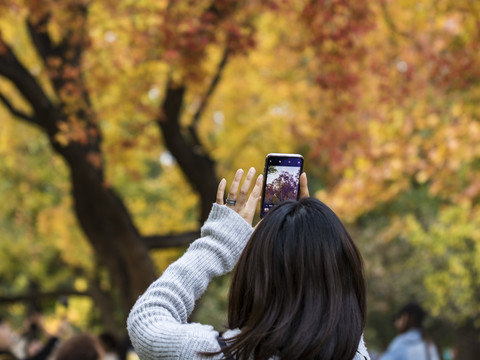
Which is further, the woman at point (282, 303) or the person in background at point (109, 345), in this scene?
the person in background at point (109, 345)

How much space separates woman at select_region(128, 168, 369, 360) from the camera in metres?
1.65

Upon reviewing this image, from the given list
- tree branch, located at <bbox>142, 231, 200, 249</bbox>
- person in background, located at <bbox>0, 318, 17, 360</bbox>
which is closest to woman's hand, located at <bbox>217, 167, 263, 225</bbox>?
person in background, located at <bbox>0, 318, 17, 360</bbox>

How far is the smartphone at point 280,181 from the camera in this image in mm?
2100

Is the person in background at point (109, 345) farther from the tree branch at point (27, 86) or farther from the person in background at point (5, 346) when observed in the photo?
the tree branch at point (27, 86)

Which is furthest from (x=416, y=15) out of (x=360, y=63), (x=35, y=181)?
(x=35, y=181)

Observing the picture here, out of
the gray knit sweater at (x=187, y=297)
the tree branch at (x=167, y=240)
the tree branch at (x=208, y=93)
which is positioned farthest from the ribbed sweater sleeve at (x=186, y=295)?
the tree branch at (x=208, y=93)

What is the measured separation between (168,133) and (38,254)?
1111 cm

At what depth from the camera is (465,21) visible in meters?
7.68

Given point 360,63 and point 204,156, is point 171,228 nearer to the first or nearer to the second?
point 204,156

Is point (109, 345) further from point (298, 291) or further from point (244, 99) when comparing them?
point (244, 99)

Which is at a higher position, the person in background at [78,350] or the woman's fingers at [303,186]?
the woman's fingers at [303,186]

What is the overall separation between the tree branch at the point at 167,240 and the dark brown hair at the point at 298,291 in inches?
285

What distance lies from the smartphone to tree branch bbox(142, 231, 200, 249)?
22.6 feet

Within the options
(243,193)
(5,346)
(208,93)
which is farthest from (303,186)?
(208,93)
